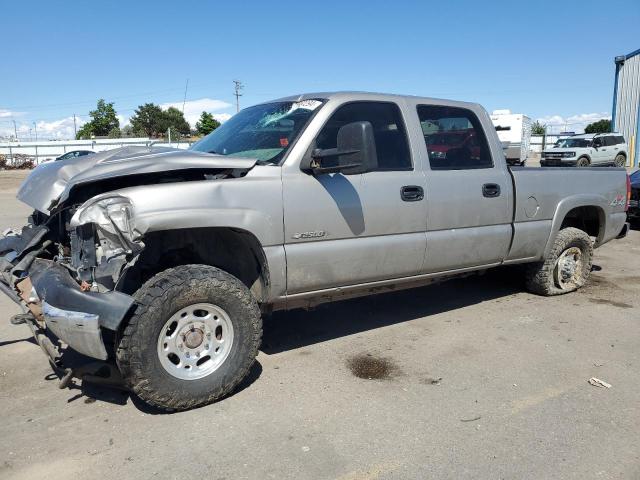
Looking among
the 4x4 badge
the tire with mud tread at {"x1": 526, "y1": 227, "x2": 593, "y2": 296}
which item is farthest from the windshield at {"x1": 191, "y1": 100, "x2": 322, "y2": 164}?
the tire with mud tread at {"x1": 526, "y1": 227, "x2": 593, "y2": 296}

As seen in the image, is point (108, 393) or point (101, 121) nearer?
point (108, 393)

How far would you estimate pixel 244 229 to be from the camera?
3459 millimetres

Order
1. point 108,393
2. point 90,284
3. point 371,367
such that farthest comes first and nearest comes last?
point 371,367, point 108,393, point 90,284

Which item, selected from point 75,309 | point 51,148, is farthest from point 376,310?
point 51,148

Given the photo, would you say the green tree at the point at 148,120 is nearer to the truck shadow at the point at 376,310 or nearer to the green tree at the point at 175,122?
the green tree at the point at 175,122

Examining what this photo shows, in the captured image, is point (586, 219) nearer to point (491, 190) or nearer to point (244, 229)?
point (491, 190)

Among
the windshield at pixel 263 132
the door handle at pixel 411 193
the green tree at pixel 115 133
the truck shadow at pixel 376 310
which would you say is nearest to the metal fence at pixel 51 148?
the green tree at pixel 115 133

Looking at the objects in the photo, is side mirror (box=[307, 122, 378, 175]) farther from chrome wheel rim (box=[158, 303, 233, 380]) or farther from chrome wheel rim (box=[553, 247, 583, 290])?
chrome wheel rim (box=[553, 247, 583, 290])

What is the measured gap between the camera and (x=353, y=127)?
359 cm


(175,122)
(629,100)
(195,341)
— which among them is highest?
(175,122)

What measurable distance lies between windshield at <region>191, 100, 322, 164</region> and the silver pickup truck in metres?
0.02

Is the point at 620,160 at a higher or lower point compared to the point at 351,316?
higher

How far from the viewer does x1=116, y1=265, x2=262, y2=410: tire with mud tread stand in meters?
3.12

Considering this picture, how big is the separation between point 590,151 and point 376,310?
2640 cm
